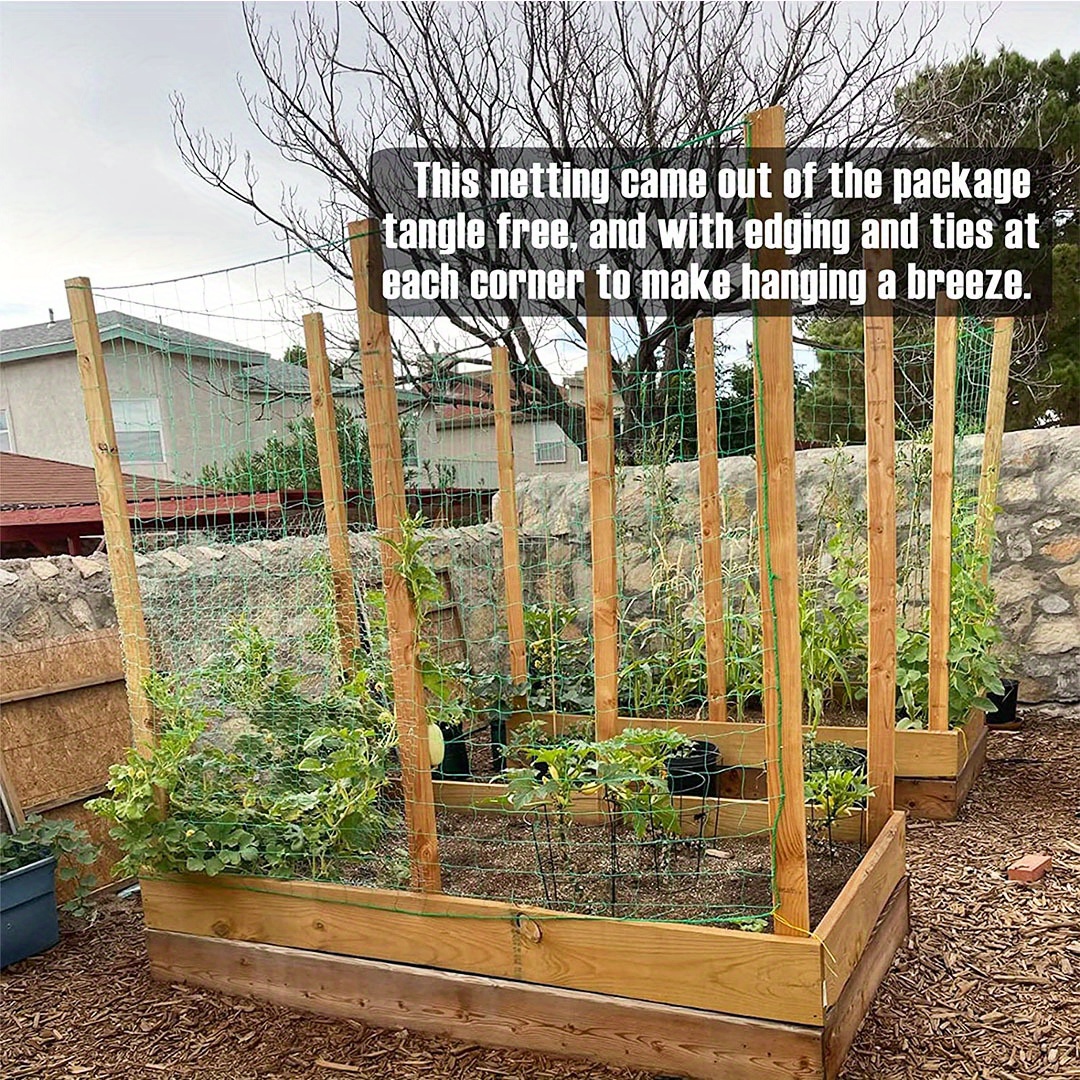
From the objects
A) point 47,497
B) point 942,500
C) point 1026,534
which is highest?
point 47,497

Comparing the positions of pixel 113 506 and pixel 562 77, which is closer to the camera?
pixel 113 506

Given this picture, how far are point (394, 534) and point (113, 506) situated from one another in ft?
2.90

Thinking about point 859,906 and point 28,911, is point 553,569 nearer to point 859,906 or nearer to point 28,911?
point 28,911

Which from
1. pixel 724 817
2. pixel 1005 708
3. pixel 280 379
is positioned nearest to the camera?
pixel 724 817

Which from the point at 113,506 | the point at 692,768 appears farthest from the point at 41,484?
the point at 692,768

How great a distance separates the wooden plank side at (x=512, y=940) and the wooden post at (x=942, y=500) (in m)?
1.85

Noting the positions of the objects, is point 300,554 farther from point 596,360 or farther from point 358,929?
point 358,929

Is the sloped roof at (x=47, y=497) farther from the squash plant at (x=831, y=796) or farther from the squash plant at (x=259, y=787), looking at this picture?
the squash plant at (x=831, y=796)

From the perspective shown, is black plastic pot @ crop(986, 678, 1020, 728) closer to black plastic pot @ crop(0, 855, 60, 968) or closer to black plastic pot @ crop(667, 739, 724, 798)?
black plastic pot @ crop(667, 739, 724, 798)

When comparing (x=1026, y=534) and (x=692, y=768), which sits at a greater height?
(x=1026, y=534)

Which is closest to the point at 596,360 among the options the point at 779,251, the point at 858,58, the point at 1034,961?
the point at 779,251

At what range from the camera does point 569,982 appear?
2.22 metres

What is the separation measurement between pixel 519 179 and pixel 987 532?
550 cm

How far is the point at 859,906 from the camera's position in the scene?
2246 millimetres
